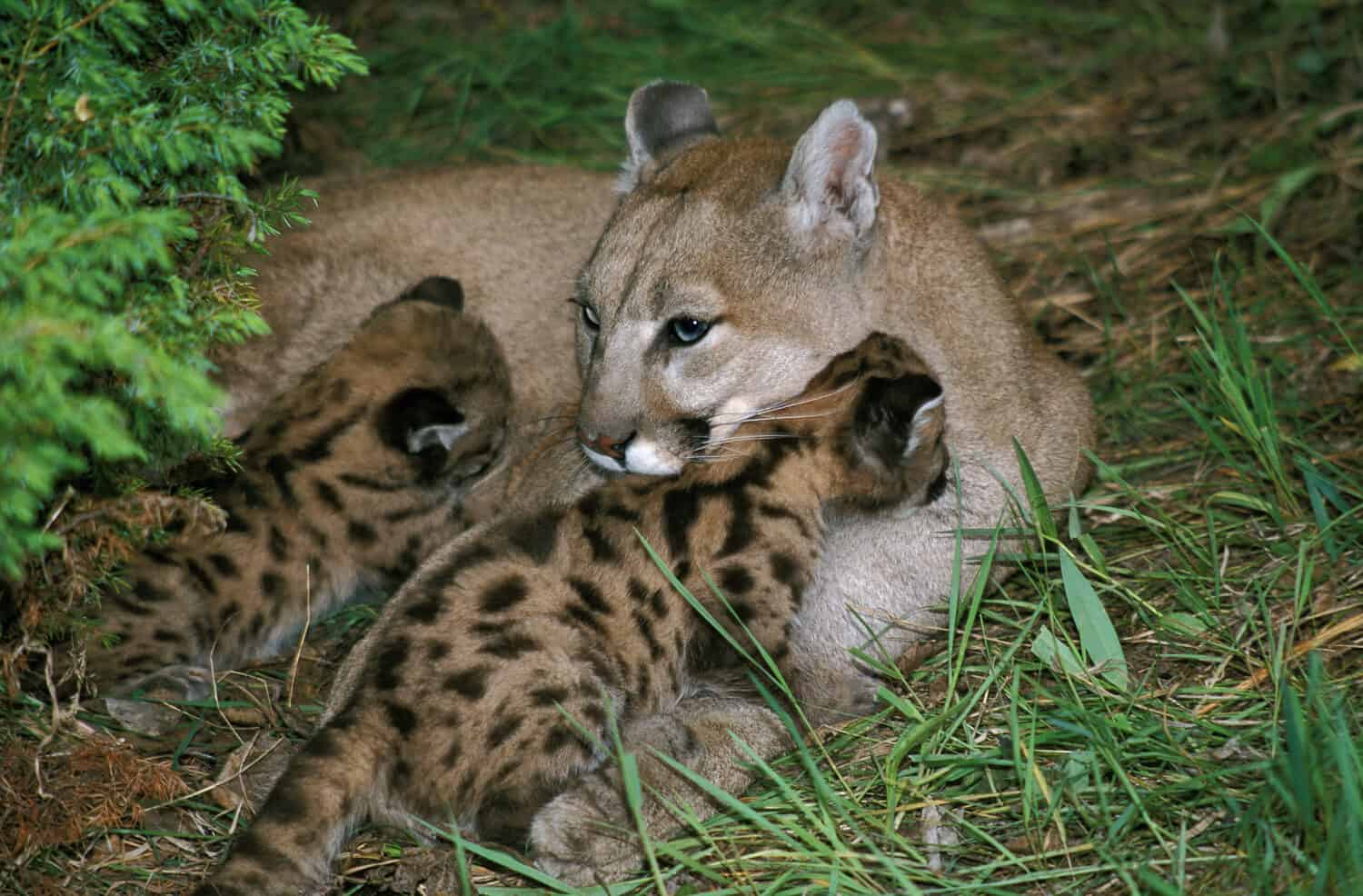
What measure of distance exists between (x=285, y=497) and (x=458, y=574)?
1.10 m

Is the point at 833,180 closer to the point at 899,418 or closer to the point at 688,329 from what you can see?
the point at 688,329

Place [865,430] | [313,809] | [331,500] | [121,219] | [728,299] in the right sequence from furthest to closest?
[331,500] → [728,299] → [865,430] → [313,809] → [121,219]

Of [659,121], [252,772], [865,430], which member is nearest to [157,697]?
[252,772]

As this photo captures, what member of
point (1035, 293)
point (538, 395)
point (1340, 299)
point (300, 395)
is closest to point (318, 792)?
point (300, 395)

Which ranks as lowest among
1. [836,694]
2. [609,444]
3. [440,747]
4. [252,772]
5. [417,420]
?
[252,772]

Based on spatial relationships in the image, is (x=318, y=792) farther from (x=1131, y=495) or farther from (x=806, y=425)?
(x=1131, y=495)

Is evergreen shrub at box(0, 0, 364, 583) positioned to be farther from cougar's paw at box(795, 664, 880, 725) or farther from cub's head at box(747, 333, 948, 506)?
cougar's paw at box(795, 664, 880, 725)

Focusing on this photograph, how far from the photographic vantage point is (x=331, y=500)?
507 cm

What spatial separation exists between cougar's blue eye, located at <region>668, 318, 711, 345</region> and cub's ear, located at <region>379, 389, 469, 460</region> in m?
1.09

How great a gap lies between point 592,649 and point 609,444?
75 centimetres

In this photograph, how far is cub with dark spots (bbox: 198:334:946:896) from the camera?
155 inches

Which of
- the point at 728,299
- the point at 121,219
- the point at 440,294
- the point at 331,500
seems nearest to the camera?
the point at 121,219

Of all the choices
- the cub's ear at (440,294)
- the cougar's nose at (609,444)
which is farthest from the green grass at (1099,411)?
the cub's ear at (440,294)

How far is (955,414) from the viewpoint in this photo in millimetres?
4773
